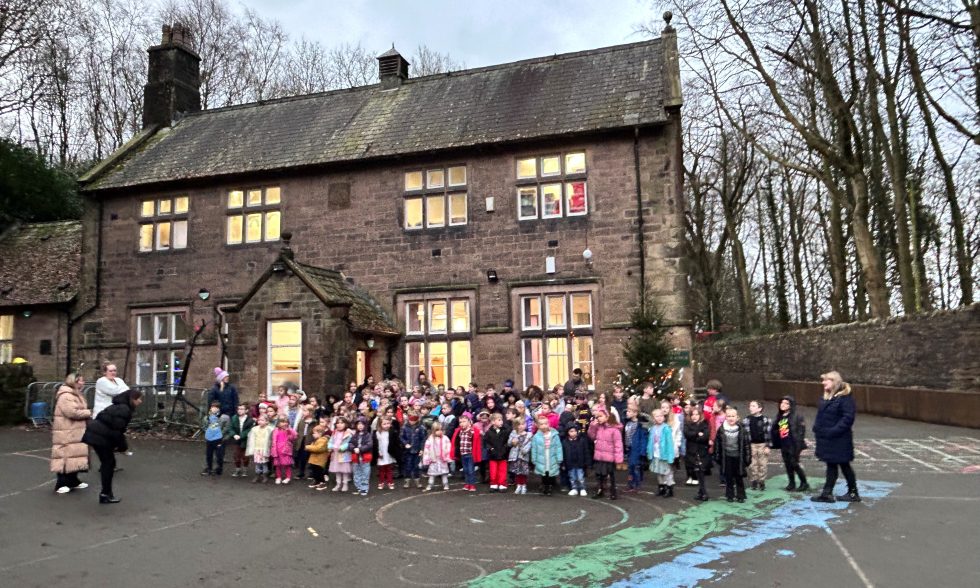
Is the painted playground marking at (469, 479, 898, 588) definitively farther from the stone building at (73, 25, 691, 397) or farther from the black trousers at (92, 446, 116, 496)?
the stone building at (73, 25, 691, 397)

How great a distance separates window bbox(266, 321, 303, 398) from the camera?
17.1 meters

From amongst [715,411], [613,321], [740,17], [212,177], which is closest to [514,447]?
[715,411]

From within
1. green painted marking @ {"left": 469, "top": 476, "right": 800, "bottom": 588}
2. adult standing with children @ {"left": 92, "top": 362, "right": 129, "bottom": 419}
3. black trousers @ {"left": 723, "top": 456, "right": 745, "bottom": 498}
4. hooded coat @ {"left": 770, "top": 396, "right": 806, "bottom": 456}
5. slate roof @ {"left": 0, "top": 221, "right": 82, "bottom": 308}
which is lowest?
green painted marking @ {"left": 469, "top": 476, "right": 800, "bottom": 588}

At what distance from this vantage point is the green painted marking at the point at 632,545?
655 centimetres

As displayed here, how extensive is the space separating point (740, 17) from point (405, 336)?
15474 millimetres

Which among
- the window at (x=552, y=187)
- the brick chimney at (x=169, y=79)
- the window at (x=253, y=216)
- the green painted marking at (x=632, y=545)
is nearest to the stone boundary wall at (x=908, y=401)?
the green painted marking at (x=632, y=545)

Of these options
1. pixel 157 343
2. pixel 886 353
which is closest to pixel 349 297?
pixel 157 343

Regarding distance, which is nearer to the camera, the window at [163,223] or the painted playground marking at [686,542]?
the painted playground marking at [686,542]

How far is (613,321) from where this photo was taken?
17.3 metres

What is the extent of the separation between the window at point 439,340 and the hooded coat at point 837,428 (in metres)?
9.81

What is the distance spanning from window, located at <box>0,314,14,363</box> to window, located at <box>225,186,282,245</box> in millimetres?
8074

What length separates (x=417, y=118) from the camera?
804 inches

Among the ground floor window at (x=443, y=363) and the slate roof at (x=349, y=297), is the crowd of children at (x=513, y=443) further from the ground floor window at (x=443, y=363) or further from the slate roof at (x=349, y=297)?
the ground floor window at (x=443, y=363)

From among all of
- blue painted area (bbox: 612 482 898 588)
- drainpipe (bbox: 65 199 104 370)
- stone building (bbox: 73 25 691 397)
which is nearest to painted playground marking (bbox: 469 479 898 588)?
blue painted area (bbox: 612 482 898 588)
